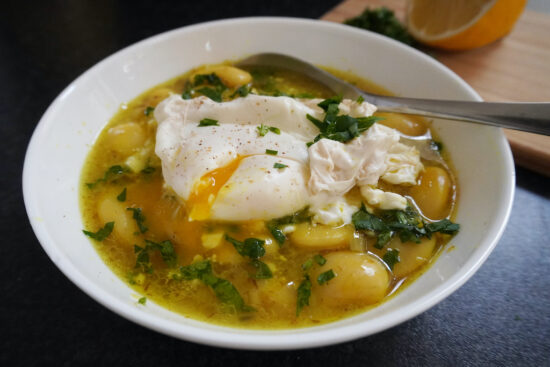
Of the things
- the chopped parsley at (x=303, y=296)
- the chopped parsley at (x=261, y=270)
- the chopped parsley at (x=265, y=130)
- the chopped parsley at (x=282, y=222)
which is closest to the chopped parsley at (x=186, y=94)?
the chopped parsley at (x=265, y=130)

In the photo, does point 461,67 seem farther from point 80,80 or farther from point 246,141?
point 80,80

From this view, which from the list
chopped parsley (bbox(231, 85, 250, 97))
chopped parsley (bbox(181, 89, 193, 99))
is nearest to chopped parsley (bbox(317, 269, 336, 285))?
chopped parsley (bbox(231, 85, 250, 97))

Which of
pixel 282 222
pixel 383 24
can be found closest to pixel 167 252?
pixel 282 222

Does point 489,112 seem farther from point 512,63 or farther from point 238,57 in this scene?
point 238,57

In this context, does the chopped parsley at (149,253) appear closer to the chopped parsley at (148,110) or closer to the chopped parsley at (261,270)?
the chopped parsley at (261,270)

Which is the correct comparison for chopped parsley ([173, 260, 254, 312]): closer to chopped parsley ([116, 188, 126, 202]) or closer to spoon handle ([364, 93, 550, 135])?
chopped parsley ([116, 188, 126, 202])

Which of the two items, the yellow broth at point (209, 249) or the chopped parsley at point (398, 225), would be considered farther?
the chopped parsley at point (398, 225)
